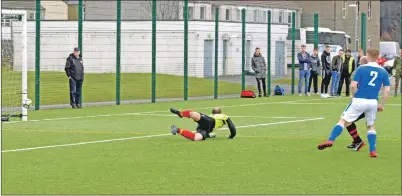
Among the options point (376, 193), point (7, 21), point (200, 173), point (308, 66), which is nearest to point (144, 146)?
point (200, 173)

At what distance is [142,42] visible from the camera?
46250 mm

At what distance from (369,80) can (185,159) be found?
3067 millimetres

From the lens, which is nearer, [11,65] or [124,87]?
[11,65]

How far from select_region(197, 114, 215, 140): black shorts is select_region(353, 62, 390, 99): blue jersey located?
3256 mm

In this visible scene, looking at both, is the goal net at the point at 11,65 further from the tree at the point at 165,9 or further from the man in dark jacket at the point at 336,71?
the tree at the point at 165,9

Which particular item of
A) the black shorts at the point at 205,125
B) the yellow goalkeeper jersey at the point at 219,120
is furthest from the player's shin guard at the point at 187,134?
the yellow goalkeeper jersey at the point at 219,120

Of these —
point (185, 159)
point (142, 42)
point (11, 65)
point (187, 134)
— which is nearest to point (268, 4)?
point (142, 42)

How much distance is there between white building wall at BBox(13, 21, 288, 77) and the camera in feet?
136

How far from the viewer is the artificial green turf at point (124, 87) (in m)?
34.3

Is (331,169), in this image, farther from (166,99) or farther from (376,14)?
(376,14)

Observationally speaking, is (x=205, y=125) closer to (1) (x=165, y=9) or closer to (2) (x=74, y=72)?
(2) (x=74, y=72)

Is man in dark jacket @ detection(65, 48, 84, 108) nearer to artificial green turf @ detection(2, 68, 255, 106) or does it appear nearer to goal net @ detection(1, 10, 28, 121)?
goal net @ detection(1, 10, 28, 121)

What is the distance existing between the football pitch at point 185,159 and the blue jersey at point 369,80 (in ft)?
3.27

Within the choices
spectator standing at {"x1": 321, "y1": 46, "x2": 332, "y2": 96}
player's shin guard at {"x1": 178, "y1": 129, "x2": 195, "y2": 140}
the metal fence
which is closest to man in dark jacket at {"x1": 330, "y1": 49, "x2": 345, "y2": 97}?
spectator standing at {"x1": 321, "y1": 46, "x2": 332, "y2": 96}
